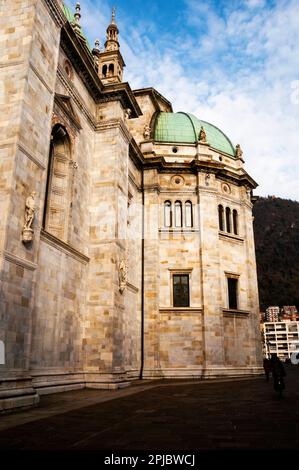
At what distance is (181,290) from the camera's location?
2803 centimetres

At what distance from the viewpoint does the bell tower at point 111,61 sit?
79.8 ft

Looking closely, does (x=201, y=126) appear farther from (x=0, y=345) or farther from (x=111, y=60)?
(x=0, y=345)

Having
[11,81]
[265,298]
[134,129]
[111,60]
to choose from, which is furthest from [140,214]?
[265,298]

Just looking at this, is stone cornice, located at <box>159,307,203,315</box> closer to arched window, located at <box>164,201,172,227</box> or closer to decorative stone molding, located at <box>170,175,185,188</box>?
arched window, located at <box>164,201,172,227</box>

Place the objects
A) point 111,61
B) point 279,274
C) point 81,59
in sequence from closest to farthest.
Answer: point 81,59
point 111,61
point 279,274

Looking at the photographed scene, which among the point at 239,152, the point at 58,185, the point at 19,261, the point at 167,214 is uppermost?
the point at 239,152

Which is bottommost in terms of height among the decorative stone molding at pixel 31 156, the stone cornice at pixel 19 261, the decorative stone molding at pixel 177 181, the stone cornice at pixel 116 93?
the stone cornice at pixel 19 261

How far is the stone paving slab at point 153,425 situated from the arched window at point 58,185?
7415mm

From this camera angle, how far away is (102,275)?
774 inches

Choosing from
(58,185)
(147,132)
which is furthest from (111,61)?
(58,185)

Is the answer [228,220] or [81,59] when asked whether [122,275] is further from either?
[228,220]

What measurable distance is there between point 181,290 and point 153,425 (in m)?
19.5

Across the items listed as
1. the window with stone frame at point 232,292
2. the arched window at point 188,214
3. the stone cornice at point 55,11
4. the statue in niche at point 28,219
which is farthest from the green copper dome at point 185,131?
the statue in niche at point 28,219

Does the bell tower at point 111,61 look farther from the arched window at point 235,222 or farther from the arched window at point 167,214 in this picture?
the arched window at point 235,222
